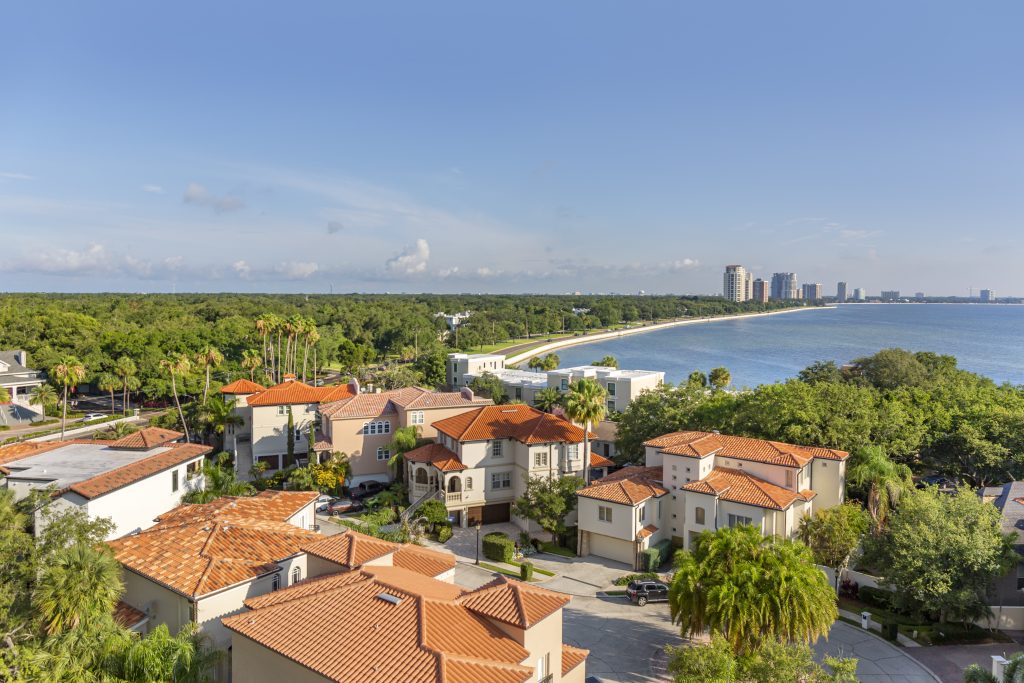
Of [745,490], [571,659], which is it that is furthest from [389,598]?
[745,490]

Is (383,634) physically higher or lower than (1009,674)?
higher

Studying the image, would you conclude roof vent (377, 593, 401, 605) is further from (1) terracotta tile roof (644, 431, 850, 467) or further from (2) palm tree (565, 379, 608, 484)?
(2) palm tree (565, 379, 608, 484)

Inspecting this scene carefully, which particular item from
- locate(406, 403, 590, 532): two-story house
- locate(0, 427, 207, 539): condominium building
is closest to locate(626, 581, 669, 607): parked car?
locate(406, 403, 590, 532): two-story house

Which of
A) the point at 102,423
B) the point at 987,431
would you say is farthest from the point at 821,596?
the point at 102,423

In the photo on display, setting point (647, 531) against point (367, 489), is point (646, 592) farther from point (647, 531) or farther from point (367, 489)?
point (367, 489)

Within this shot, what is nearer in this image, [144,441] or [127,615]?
[127,615]
